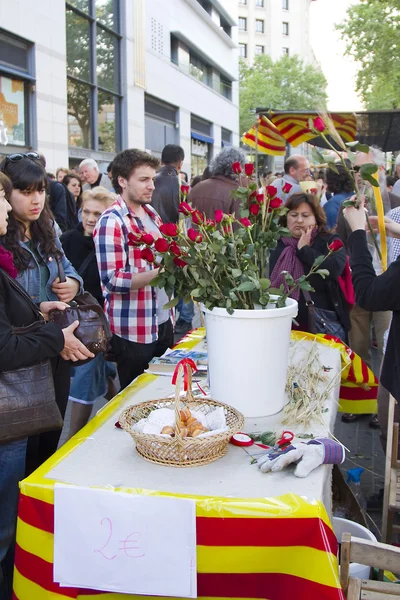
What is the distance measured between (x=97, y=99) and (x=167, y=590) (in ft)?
48.0

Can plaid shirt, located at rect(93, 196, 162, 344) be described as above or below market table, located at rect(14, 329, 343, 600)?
above

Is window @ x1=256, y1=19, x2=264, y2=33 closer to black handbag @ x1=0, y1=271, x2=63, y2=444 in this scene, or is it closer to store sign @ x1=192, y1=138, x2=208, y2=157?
store sign @ x1=192, y1=138, x2=208, y2=157

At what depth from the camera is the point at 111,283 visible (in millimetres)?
2947

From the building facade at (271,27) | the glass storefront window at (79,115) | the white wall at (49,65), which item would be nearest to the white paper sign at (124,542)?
the white wall at (49,65)

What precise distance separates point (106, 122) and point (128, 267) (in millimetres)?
13493

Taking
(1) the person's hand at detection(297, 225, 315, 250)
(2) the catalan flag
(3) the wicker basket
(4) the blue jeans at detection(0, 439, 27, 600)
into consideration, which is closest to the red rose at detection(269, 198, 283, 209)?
(3) the wicker basket

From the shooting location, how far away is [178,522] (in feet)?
4.72

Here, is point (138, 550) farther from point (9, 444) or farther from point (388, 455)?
point (388, 455)

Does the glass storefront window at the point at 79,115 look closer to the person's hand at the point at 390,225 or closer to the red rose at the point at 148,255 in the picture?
the person's hand at the point at 390,225

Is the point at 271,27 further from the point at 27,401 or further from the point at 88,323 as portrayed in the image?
the point at 27,401

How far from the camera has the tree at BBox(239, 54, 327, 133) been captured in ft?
149

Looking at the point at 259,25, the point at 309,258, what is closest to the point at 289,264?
the point at 309,258

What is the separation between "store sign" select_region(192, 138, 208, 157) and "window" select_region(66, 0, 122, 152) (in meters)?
9.16

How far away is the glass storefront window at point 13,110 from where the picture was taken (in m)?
10.7
